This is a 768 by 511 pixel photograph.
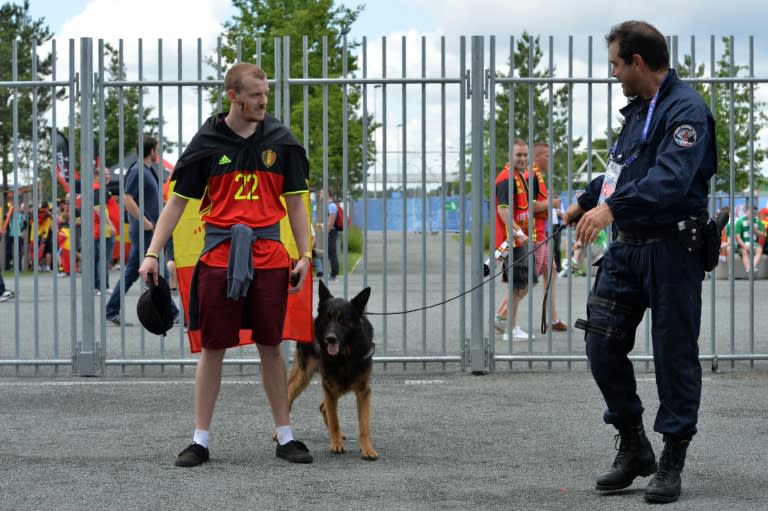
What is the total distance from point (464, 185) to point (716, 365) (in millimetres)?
2345

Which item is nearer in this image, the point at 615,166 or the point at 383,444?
the point at 615,166

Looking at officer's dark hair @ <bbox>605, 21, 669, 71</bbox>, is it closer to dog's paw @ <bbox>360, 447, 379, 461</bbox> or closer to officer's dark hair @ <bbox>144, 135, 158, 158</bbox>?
dog's paw @ <bbox>360, 447, 379, 461</bbox>

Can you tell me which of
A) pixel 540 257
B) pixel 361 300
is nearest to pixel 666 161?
pixel 361 300

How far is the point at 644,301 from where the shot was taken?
194 inches

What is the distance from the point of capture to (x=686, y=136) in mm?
4598

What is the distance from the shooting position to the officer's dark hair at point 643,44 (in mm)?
4797

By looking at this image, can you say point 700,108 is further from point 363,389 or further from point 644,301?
point 363,389

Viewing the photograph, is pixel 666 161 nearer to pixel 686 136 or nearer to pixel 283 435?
pixel 686 136

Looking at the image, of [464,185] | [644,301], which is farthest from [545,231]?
[644,301]

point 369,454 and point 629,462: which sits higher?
point 629,462

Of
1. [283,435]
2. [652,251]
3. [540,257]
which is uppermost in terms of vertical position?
[652,251]

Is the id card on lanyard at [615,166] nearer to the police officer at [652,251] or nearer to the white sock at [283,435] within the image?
the police officer at [652,251]

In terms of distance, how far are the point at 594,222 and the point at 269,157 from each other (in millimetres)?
1719

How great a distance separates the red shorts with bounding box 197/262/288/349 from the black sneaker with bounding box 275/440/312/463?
1.69 ft
